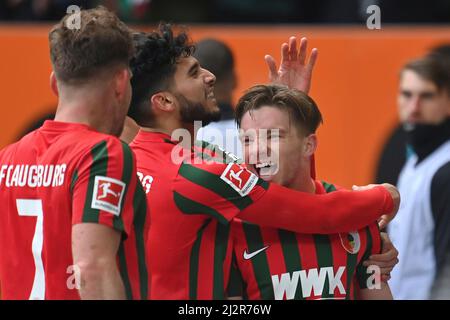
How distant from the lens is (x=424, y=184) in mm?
6574

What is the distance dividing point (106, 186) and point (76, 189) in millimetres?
92

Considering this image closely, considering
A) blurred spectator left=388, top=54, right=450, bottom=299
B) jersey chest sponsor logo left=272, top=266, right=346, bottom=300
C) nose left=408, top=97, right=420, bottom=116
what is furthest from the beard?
nose left=408, top=97, right=420, bottom=116

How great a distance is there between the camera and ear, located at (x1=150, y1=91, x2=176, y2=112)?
150 inches

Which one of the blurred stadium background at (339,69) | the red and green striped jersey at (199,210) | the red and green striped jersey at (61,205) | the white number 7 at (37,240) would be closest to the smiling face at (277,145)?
the red and green striped jersey at (199,210)

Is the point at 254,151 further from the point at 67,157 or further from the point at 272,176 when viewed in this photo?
the point at 67,157

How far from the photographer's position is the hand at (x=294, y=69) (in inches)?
164

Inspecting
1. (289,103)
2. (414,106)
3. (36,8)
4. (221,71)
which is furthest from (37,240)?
(36,8)

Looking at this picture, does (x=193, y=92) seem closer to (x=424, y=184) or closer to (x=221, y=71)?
(x=221, y=71)

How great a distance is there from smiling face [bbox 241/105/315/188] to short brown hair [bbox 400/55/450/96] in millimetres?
3230

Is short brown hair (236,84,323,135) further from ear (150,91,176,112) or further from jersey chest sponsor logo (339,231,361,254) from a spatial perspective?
jersey chest sponsor logo (339,231,361,254)

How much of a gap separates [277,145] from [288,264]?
0.44 metres
